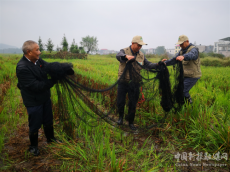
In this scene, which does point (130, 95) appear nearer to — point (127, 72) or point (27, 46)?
point (127, 72)

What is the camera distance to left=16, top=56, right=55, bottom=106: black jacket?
76.1 inches

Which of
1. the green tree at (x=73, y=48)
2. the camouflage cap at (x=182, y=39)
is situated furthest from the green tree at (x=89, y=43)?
the camouflage cap at (x=182, y=39)

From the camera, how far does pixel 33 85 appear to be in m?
1.94

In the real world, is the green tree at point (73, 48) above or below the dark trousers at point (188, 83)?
above

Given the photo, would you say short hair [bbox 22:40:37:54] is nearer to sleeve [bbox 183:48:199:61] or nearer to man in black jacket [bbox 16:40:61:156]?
man in black jacket [bbox 16:40:61:156]

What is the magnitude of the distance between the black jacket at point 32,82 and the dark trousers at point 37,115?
9 cm

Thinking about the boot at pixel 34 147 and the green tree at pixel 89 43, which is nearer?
the boot at pixel 34 147

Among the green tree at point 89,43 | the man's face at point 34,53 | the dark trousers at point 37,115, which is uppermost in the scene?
the green tree at point 89,43

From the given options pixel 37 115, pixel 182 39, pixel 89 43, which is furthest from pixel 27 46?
pixel 89 43

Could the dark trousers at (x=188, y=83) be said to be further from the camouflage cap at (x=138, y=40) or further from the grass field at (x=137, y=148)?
the camouflage cap at (x=138, y=40)

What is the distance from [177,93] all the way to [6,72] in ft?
27.0

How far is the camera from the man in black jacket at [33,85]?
6.37 feet

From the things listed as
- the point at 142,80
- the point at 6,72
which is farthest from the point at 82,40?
the point at 142,80

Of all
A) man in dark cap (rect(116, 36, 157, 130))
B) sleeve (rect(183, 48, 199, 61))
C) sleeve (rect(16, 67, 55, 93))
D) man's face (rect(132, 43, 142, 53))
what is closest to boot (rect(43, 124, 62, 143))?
sleeve (rect(16, 67, 55, 93))
